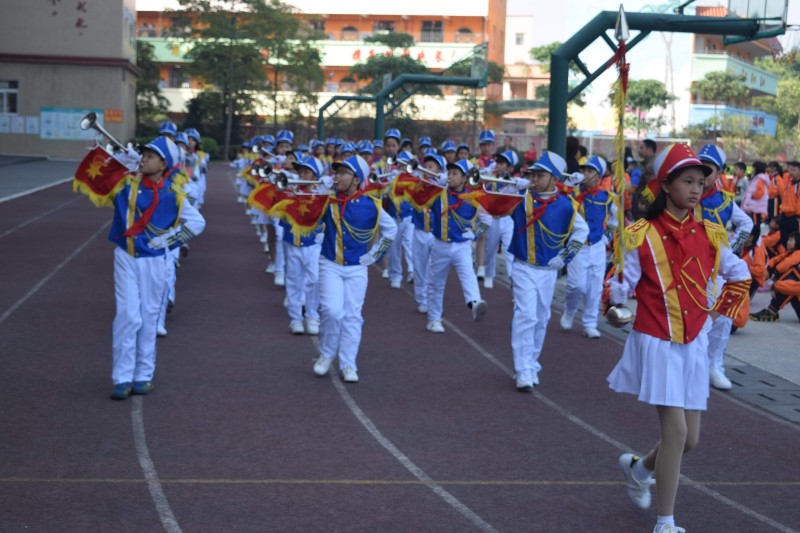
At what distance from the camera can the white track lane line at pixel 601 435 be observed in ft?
22.5

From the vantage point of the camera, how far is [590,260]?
14.0 meters

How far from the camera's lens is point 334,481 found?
7336 mm

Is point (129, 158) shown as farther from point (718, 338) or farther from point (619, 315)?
point (718, 338)

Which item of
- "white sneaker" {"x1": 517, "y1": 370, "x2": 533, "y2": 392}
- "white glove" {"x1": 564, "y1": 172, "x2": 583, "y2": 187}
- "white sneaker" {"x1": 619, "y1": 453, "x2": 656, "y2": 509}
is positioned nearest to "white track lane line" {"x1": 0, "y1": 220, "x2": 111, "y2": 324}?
"white sneaker" {"x1": 517, "y1": 370, "x2": 533, "y2": 392}

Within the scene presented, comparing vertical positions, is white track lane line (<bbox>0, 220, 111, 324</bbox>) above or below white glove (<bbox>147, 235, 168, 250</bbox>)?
below

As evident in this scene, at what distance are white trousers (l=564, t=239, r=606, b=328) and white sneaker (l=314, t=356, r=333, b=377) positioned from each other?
4.26 m

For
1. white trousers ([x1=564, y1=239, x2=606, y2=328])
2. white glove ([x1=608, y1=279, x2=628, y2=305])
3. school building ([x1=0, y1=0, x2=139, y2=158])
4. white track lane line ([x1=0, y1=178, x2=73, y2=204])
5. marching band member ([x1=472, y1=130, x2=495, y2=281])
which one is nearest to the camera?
white glove ([x1=608, y1=279, x2=628, y2=305])

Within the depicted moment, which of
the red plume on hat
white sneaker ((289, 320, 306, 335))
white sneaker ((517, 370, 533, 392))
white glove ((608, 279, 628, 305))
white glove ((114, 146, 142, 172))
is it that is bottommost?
white sneaker ((289, 320, 306, 335))

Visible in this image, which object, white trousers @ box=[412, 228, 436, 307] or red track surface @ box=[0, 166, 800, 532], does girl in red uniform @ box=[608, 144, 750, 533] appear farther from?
white trousers @ box=[412, 228, 436, 307]

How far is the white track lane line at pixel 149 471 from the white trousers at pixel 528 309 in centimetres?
337

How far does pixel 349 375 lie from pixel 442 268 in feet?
Result: 12.3

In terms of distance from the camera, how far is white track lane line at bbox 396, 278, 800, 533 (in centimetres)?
686

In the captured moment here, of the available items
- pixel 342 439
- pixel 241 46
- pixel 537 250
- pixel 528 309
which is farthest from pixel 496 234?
pixel 241 46

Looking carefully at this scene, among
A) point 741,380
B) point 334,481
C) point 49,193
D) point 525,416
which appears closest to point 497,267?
point 741,380
